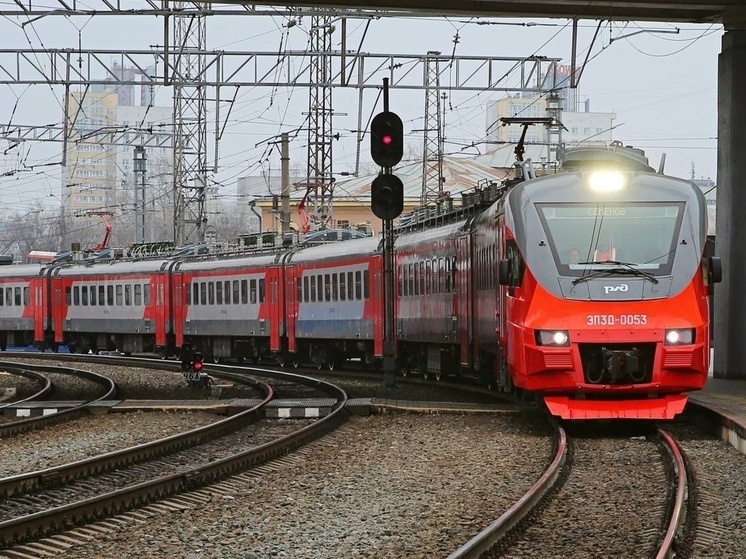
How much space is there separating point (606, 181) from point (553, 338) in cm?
183

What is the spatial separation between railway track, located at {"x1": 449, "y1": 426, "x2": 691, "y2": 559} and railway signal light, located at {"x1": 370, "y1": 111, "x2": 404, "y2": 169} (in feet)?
33.2

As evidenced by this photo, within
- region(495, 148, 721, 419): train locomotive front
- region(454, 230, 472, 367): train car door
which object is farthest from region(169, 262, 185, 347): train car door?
region(495, 148, 721, 419): train locomotive front

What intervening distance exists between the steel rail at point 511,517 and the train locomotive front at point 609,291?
202cm

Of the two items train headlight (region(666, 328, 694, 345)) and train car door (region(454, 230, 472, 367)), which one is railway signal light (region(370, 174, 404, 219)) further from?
train headlight (region(666, 328, 694, 345))

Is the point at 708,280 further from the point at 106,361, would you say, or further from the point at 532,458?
the point at 106,361

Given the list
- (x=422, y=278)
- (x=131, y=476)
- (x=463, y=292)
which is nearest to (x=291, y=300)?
(x=422, y=278)

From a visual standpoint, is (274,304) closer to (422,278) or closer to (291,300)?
(291,300)

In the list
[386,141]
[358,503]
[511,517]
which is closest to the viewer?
[511,517]

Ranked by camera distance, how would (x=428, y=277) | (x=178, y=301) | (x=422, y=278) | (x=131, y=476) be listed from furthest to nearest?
1. (x=178, y=301)
2. (x=422, y=278)
3. (x=428, y=277)
4. (x=131, y=476)

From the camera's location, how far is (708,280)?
1416 centimetres

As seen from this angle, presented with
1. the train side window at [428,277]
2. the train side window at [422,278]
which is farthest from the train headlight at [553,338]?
the train side window at [422,278]

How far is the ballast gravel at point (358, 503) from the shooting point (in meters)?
7.95

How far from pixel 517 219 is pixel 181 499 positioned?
18.6ft

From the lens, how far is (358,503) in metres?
9.69
